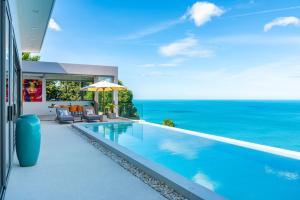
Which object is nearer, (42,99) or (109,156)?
(109,156)

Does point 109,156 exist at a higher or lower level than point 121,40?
lower

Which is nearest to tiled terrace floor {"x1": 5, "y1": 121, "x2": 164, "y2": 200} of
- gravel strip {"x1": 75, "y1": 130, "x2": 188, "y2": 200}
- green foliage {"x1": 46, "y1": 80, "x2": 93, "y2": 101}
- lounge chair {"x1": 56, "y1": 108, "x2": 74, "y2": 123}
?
gravel strip {"x1": 75, "y1": 130, "x2": 188, "y2": 200}

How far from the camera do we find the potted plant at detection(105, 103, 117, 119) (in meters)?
15.6

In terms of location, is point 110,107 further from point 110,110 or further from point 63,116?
point 63,116

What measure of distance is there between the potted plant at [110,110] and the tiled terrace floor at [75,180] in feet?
30.7

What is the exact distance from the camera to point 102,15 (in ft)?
75.2

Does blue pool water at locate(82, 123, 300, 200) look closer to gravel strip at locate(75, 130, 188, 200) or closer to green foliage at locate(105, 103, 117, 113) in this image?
gravel strip at locate(75, 130, 188, 200)

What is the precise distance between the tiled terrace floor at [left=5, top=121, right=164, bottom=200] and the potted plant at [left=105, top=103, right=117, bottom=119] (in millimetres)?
9363

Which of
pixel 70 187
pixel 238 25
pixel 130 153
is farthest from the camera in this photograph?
pixel 238 25

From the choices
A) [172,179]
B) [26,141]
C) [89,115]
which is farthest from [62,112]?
[172,179]

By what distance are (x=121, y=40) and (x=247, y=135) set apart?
57.1ft

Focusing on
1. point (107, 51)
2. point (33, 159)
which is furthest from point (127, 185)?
point (107, 51)

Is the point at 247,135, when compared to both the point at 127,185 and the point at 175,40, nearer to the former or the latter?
the point at 175,40

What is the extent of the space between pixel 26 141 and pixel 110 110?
11.2 metres
